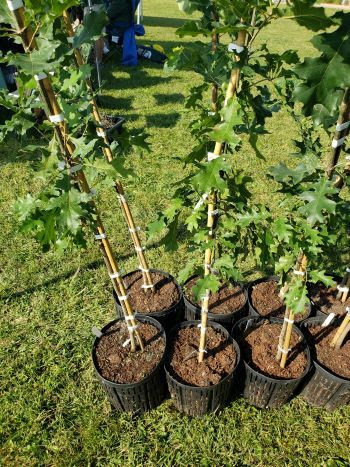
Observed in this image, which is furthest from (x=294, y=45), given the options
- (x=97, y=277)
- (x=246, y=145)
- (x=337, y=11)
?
(x=337, y=11)

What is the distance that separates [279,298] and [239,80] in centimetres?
197

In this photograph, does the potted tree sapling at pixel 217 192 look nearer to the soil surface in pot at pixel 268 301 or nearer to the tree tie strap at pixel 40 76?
the soil surface in pot at pixel 268 301

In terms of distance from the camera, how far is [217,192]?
6.23ft

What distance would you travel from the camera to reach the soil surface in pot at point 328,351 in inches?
98.2

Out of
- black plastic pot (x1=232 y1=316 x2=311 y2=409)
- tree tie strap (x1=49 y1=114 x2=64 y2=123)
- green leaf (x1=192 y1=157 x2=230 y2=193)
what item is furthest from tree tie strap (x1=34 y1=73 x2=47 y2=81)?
black plastic pot (x1=232 y1=316 x2=311 y2=409)

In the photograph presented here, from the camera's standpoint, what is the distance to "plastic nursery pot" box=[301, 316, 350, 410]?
241 cm

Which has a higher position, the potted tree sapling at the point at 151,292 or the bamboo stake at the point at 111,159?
the bamboo stake at the point at 111,159

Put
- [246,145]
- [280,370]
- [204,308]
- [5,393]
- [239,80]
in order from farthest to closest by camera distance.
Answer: [246,145], [5,393], [280,370], [204,308], [239,80]

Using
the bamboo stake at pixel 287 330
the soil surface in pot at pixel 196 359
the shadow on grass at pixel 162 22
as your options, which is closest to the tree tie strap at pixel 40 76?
the bamboo stake at pixel 287 330

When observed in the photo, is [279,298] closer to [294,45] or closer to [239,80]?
[239,80]

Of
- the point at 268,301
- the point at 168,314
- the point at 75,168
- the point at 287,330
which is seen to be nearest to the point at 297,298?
the point at 287,330

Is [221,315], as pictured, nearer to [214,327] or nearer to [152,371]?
[214,327]

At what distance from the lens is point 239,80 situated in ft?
5.13

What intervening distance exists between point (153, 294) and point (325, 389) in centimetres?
140
